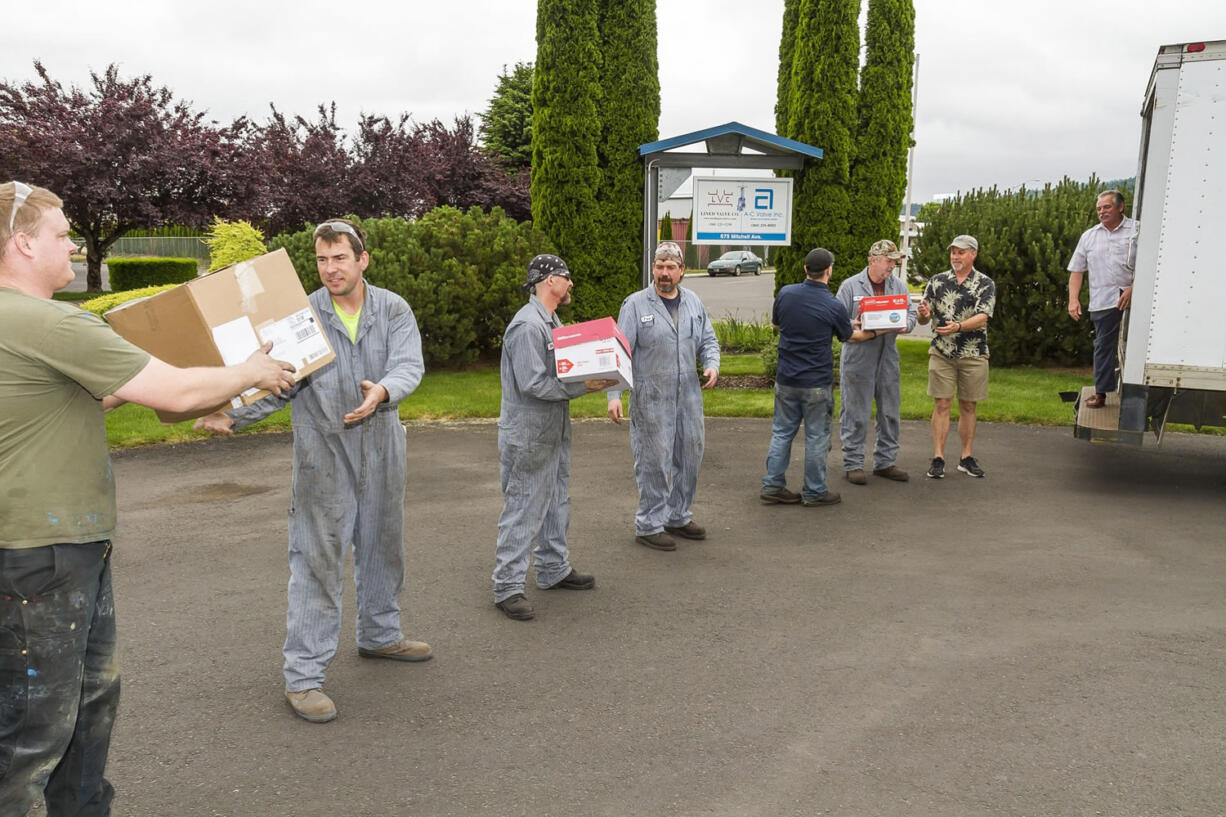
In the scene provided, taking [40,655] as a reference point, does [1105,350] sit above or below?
above

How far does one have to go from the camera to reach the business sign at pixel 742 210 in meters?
13.6

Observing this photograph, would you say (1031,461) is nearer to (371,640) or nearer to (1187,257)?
(1187,257)

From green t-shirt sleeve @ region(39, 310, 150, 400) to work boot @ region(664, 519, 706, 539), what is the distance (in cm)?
455

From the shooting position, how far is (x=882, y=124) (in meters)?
15.2

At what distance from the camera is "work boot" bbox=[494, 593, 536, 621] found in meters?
5.38

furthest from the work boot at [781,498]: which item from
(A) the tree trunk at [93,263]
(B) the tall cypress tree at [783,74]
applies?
(A) the tree trunk at [93,263]

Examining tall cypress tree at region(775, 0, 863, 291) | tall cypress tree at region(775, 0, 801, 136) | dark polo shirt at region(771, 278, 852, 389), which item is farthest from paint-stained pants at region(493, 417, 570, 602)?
tall cypress tree at region(775, 0, 801, 136)

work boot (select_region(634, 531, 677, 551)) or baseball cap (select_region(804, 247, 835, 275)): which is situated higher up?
baseball cap (select_region(804, 247, 835, 275))

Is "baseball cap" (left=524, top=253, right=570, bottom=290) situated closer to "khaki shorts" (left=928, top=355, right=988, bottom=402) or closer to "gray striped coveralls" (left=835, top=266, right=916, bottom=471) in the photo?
"gray striped coveralls" (left=835, top=266, right=916, bottom=471)

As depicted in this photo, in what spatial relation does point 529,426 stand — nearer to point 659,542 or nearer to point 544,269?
point 544,269

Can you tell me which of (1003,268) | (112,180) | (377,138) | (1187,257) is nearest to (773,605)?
(1187,257)

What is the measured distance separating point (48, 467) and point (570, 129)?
12.5 meters

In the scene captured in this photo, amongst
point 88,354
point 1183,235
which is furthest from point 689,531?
point 88,354

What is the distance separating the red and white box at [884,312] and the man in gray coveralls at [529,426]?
341cm
